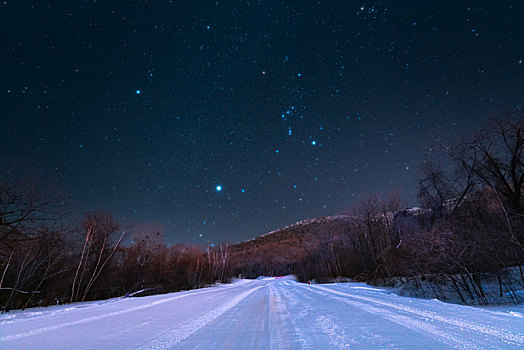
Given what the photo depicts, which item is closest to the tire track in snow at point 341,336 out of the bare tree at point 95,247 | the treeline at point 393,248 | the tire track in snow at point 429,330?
the tire track in snow at point 429,330

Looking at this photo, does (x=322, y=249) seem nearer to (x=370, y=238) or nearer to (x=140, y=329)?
(x=370, y=238)

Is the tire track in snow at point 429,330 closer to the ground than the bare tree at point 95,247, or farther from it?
closer to the ground

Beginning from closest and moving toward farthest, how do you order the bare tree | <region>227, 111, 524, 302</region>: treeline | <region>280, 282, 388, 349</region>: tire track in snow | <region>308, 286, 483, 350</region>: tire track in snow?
<region>308, 286, 483, 350</region>: tire track in snow < <region>280, 282, 388, 349</region>: tire track in snow < <region>227, 111, 524, 302</region>: treeline < the bare tree

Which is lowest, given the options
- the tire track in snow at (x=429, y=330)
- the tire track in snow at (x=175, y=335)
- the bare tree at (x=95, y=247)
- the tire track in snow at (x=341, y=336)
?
the tire track in snow at (x=429, y=330)

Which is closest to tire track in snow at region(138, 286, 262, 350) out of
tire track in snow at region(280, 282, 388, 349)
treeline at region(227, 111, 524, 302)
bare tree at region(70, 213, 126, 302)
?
tire track in snow at region(280, 282, 388, 349)

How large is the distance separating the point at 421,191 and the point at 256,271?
91328 millimetres

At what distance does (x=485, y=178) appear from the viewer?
1212 cm

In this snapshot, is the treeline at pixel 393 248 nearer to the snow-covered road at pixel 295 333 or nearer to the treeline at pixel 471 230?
the treeline at pixel 471 230

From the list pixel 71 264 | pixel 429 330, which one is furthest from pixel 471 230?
pixel 71 264

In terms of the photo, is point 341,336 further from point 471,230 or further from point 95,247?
point 95,247

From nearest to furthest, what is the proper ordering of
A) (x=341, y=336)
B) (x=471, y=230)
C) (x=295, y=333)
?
(x=341, y=336) < (x=295, y=333) < (x=471, y=230)

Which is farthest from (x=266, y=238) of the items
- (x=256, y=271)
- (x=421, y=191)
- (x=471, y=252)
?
(x=471, y=252)

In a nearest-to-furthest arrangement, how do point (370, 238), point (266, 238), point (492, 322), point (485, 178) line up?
1. point (492, 322)
2. point (485, 178)
3. point (370, 238)
4. point (266, 238)

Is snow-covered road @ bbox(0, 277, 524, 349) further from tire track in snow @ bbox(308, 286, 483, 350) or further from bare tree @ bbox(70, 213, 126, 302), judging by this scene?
bare tree @ bbox(70, 213, 126, 302)
